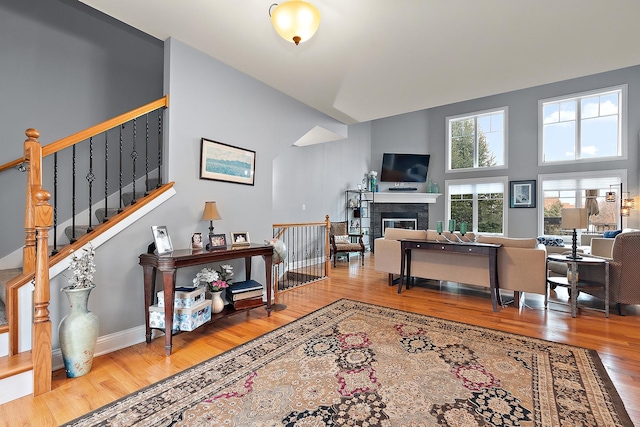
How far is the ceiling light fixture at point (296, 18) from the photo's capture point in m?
2.02

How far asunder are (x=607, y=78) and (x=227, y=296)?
368 inches

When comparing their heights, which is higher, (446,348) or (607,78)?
(607,78)

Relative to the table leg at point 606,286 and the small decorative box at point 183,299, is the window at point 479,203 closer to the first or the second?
the table leg at point 606,286

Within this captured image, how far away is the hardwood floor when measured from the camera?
5.91 feet

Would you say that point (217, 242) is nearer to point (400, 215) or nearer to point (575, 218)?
point (575, 218)

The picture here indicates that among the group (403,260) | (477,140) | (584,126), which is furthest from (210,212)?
(584,126)

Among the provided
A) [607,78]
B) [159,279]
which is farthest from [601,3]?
[607,78]

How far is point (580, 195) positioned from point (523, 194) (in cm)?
115

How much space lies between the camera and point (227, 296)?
10.6 ft

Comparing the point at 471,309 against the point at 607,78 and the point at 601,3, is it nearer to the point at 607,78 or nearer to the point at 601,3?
the point at 601,3

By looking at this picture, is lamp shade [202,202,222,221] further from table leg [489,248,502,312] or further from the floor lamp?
the floor lamp

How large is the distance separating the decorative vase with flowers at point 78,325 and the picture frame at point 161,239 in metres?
0.49

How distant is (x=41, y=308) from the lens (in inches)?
74.7

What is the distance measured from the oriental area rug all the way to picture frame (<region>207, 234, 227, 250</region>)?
97cm
